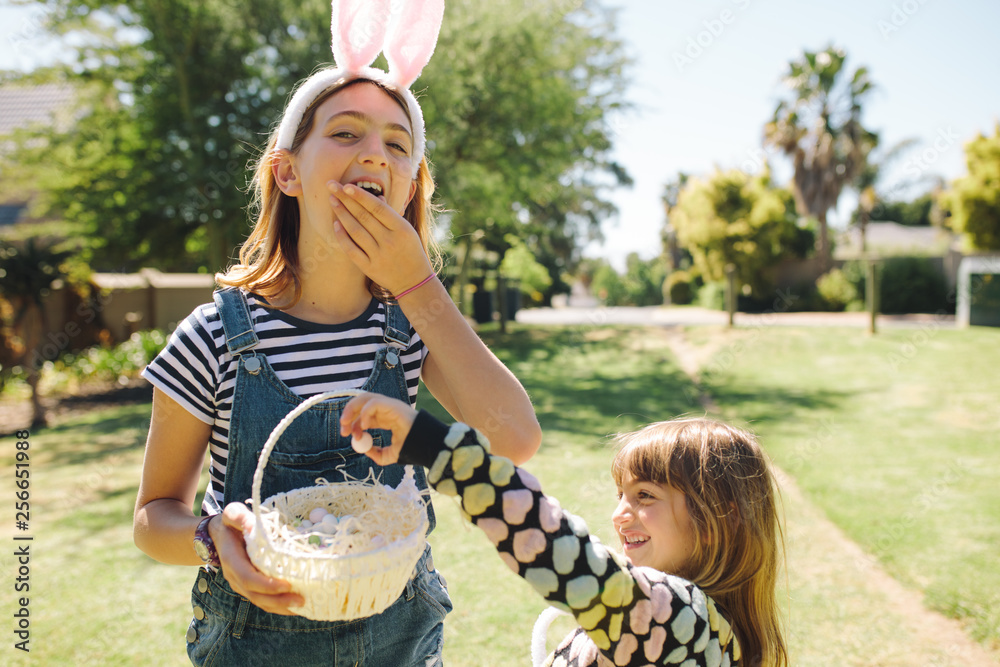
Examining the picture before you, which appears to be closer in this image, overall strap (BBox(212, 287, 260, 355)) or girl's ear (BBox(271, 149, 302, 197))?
overall strap (BBox(212, 287, 260, 355))

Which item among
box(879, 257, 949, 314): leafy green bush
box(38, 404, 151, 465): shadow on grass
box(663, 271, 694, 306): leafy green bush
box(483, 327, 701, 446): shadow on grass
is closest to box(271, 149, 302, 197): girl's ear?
box(483, 327, 701, 446): shadow on grass

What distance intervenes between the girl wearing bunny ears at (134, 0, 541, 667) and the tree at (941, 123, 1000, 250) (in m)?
20.9

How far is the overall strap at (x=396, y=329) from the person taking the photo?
145 centimetres

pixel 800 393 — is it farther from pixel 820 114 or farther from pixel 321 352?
pixel 820 114

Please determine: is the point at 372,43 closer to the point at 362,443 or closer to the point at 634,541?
the point at 362,443

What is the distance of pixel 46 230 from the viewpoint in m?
13.1

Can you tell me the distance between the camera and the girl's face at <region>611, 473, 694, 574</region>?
4.96 ft

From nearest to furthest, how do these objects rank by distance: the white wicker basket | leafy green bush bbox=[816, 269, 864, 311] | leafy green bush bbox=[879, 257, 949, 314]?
the white wicker basket < leafy green bush bbox=[879, 257, 949, 314] < leafy green bush bbox=[816, 269, 864, 311]

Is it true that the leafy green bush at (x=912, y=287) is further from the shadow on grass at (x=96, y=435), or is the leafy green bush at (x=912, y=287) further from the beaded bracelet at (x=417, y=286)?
the beaded bracelet at (x=417, y=286)

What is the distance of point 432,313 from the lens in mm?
1242

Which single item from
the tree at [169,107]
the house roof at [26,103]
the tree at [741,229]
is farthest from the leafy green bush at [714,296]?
the house roof at [26,103]

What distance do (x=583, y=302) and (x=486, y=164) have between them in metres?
26.9

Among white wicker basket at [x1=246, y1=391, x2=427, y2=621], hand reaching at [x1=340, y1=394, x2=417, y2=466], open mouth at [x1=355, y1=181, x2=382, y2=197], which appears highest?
open mouth at [x1=355, y1=181, x2=382, y2=197]

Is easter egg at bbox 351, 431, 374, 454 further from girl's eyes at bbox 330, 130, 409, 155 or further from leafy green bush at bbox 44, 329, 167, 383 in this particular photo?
leafy green bush at bbox 44, 329, 167, 383
